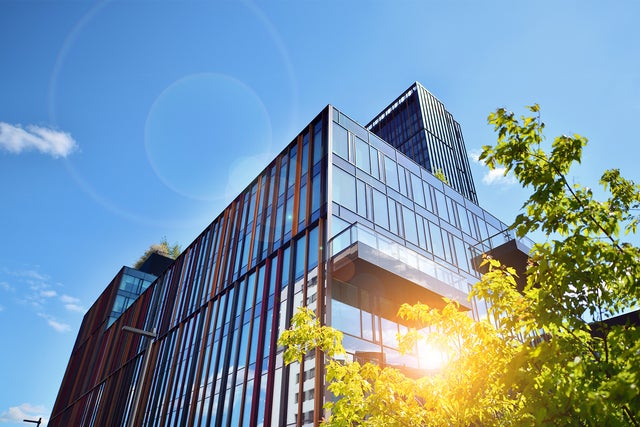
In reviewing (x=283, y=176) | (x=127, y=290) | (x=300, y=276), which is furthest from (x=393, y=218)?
(x=127, y=290)

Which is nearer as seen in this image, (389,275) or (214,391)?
(389,275)

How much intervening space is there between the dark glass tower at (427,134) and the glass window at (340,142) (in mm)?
44329

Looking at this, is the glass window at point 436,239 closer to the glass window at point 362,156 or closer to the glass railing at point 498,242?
the glass railing at point 498,242

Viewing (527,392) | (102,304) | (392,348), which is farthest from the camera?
(102,304)

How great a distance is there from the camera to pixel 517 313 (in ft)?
17.4

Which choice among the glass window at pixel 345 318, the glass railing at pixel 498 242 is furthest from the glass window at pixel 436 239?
the glass window at pixel 345 318

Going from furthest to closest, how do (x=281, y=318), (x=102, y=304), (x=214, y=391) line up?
1. (x=102, y=304)
2. (x=214, y=391)
3. (x=281, y=318)

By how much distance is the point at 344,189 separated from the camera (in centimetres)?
1997

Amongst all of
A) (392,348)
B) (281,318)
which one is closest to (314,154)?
(281,318)

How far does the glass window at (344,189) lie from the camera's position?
19.5 meters

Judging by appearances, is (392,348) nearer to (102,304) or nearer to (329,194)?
(329,194)

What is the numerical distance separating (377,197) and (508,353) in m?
16.1

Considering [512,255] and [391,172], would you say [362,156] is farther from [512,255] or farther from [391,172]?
[512,255]

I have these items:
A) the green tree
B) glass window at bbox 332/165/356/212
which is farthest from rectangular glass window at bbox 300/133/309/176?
the green tree
